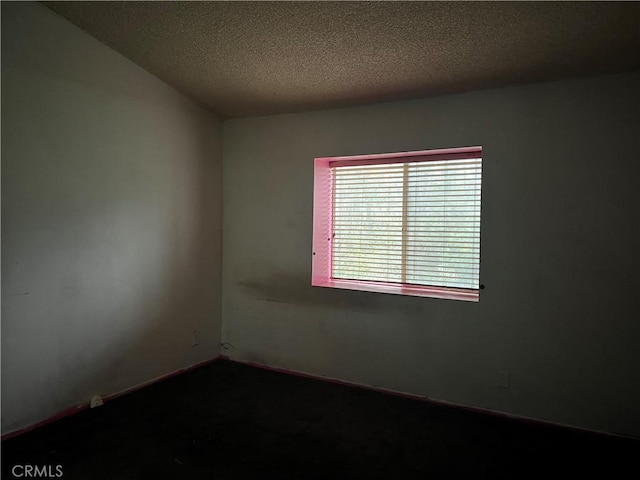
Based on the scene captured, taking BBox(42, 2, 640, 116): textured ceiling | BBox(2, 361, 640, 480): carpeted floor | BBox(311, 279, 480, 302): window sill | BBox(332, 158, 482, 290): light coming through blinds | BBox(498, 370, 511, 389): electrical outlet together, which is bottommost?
BBox(2, 361, 640, 480): carpeted floor

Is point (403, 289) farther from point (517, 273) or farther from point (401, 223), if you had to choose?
point (517, 273)

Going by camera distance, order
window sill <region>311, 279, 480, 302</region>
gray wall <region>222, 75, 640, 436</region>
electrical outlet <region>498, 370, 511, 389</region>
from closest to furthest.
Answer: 1. gray wall <region>222, 75, 640, 436</region>
2. electrical outlet <region>498, 370, 511, 389</region>
3. window sill <region>311, 279, 480, 302</region>

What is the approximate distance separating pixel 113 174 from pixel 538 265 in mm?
2956

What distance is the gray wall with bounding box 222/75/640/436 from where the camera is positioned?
2.30m

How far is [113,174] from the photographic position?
2.67 m

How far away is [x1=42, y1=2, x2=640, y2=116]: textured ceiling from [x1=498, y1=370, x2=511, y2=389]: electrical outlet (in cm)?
194

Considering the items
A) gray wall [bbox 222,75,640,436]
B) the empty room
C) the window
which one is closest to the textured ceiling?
the empty room

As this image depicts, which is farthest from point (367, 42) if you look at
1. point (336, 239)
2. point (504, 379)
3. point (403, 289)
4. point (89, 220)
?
point (504, 379)

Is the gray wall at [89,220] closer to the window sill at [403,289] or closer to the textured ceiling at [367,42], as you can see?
the textured ceiling at [367,42]

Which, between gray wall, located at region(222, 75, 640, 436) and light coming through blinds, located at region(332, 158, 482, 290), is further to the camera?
light coming through blinds, located at region(332, 158, 482, 290)

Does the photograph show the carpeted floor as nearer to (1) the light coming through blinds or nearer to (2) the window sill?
(2) the window sill

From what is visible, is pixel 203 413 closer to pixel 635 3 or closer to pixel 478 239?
pixel 478 239

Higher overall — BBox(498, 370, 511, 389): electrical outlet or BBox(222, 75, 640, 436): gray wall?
BBox(222, 75, 640, 436): gray wall

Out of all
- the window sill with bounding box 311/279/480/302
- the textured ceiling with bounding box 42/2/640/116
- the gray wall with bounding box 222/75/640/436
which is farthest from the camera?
the window sill with bounding box 311/279/480/302
